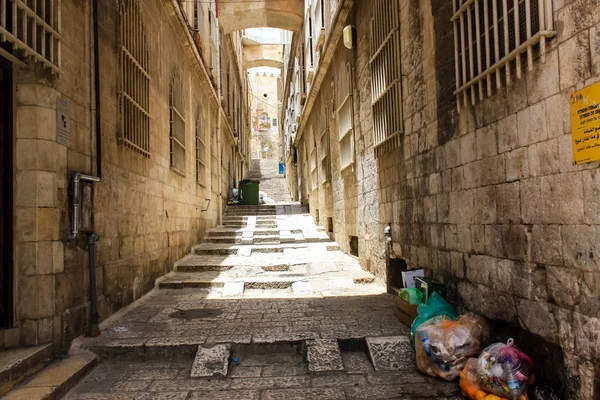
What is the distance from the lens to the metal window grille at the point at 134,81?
5.39 metres

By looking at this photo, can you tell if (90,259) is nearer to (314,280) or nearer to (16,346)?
(16,346)

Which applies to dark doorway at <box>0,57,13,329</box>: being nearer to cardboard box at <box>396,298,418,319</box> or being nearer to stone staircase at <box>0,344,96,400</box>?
stone staircase at <box>0,344,96,400</box>

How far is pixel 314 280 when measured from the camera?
717 cm

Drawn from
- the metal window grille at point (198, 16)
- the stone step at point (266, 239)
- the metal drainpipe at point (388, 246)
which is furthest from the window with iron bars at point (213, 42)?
the metal drainpipe at point (388, 246)

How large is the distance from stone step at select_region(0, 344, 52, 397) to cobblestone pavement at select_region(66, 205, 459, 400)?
383mm

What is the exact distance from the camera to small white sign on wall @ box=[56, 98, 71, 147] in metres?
3.82

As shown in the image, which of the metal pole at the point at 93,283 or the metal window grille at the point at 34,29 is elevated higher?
the metal window grille at the point at 34,29

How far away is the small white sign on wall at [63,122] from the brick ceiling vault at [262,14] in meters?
11.5

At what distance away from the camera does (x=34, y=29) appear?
3426mm

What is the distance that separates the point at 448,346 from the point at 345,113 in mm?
6074

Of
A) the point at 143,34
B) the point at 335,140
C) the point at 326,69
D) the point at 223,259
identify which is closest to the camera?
the point at 143,34

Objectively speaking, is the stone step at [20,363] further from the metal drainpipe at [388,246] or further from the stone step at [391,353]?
the metal drainpipe at [388,246]

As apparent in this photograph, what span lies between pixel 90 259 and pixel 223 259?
4.31m

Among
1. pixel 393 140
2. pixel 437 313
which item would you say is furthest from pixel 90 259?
pixel 393 140
